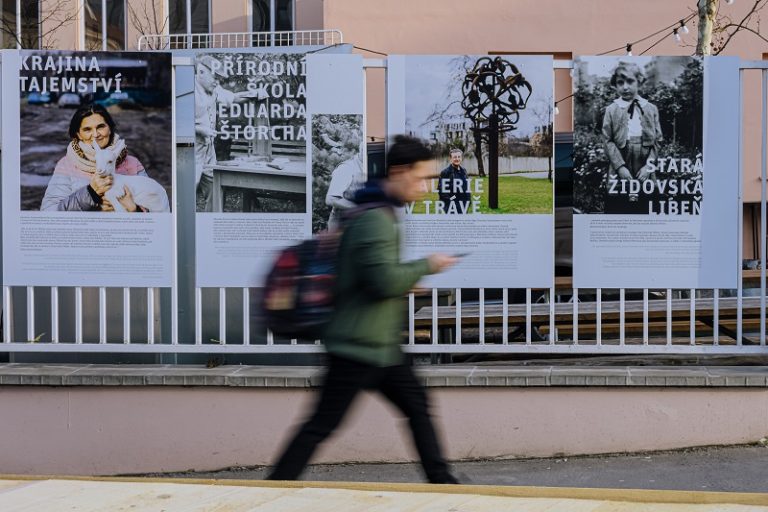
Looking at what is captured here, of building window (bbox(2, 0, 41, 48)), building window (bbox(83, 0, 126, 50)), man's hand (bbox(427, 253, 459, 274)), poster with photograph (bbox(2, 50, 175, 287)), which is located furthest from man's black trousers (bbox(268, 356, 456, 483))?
building window (bbox(83, 0, 126, 50))

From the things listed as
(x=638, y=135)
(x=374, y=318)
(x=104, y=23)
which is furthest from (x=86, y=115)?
(x=104, y=23)

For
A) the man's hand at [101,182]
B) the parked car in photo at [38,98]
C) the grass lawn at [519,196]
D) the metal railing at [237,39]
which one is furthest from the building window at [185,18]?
the grass lawn at [519,196]

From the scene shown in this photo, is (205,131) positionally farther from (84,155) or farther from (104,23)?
(104,23)

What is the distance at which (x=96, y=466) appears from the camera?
7.04 m

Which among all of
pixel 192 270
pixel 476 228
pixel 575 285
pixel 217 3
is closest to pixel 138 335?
pixel 192 270

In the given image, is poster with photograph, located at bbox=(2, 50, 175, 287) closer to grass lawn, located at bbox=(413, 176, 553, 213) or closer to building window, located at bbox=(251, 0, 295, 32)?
grass lawn, located at bbox=(413, 176, 553, 213)

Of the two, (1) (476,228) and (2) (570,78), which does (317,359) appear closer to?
(1) (476,228)

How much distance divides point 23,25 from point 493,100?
18605mm

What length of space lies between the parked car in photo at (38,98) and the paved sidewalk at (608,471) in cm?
269

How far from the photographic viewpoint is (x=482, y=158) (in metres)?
7.05

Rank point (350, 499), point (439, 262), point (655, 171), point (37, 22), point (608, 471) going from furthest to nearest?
point (37, 22)
point (655, 171)
point (608, 471)
point (439, 262)
point (350, 499)

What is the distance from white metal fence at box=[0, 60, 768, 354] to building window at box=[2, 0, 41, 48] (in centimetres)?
1647

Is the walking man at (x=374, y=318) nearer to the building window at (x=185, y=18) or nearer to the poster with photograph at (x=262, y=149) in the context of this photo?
the poster with photograph at (x=262, y=149)

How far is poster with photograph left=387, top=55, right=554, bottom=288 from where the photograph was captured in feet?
23.1
